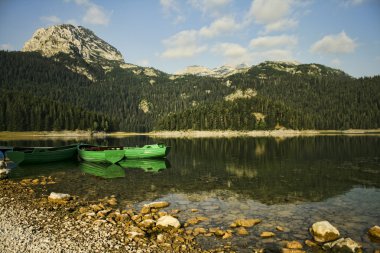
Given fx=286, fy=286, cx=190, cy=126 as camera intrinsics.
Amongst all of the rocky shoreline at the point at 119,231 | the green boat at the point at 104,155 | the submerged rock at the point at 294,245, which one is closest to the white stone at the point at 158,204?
the rocky shoreline at the point at 119,231

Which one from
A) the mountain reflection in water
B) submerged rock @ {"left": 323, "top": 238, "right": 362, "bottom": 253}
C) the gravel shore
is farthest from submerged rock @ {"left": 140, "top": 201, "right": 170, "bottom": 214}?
submerged rock @ {"left": 323, "top": 238, "right": 362, "bottom": 253}

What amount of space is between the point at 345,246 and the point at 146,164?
134 ft

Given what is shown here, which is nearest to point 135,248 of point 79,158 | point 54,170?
point 54,170

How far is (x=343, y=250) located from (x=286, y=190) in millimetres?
16221

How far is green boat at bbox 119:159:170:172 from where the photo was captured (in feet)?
158

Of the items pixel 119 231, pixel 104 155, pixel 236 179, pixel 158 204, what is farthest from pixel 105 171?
pixel 119 231

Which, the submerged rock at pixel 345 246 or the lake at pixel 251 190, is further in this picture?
the lake at pixel 251 190

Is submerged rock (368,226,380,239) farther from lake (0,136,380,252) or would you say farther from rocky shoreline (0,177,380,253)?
lake (0,136,380,252)

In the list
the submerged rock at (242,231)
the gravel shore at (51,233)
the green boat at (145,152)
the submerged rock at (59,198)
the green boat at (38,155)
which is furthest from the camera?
the green boat at (145,152)

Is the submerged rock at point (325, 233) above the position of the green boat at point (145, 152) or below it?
below

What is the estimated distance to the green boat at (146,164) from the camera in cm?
4828

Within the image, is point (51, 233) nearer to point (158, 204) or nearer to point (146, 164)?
point (158, 204)

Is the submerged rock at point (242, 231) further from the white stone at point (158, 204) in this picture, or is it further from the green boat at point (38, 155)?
the green boat at point (38, 155)

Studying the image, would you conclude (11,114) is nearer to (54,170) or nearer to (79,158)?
(79,158)
